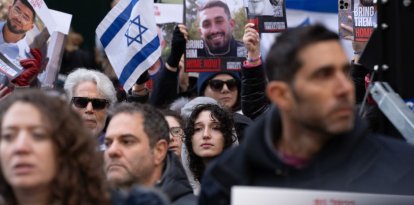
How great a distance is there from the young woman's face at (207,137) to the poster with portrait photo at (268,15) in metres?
0.89

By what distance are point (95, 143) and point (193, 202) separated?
0.99 m

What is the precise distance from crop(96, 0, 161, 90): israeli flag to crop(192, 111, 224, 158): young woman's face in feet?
4.23

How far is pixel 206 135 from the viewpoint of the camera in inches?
298

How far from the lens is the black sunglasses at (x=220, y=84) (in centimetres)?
905

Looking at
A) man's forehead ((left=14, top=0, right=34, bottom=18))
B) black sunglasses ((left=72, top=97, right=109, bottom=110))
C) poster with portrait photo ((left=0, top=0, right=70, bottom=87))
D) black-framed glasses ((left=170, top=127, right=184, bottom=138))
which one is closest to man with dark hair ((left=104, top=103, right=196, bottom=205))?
black-framed glasses ((left=170, top=127, right=184, bottom=138))

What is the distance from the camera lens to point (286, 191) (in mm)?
4504

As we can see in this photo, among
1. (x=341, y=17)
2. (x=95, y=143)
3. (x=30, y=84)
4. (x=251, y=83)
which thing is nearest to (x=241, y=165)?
(x=95, y=143)

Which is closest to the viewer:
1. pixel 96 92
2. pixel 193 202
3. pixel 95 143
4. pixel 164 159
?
pixel 95 143

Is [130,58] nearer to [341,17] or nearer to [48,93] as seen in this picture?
[341,17]

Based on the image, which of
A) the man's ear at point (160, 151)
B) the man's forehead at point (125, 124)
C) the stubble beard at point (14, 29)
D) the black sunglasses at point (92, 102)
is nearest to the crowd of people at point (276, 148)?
the man's forehead at point (125, 124)

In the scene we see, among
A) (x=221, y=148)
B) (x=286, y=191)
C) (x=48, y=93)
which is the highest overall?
(x=48, y=93)

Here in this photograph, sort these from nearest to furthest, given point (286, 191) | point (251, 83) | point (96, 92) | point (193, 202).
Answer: point (286, 191)
point (193, 202)
point (251, 83)
point (96, 92)

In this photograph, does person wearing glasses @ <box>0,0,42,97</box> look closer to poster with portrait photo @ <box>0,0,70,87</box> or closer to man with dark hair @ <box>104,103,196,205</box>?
poster with portrait photo @ <box>0,0,70,87</box>

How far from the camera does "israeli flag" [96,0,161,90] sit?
8.95 metres
